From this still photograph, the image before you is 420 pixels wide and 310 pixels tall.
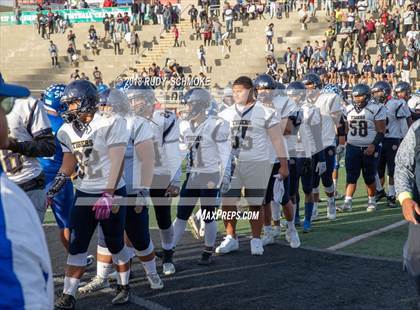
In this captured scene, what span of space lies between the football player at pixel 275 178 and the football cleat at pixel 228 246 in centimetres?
50

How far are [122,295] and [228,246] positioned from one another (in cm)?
211

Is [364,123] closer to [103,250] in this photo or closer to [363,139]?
[363,139]

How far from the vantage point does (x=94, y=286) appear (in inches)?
239

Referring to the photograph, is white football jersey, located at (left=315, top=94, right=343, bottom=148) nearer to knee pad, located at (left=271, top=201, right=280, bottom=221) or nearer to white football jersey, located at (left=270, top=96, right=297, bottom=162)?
white football jersey, located at (left=270, top=96, right=297, bottom=162)

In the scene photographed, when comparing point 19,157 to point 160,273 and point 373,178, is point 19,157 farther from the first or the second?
point 373,178

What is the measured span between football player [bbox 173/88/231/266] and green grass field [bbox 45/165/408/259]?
1.48m

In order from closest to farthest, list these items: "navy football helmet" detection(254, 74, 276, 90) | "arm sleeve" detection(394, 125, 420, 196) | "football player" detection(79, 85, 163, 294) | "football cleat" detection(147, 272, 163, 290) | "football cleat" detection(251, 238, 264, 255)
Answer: "arm sleeve" detection(394, 125, 420, 196)
"football player" detection(79, 85, 163, 294)
"football cleat" detection(147, 272, 163, 290)
"football cleat" detection(251, 238, 264, 255)
"navy football helmet" detection(254, 74, 276, 90)

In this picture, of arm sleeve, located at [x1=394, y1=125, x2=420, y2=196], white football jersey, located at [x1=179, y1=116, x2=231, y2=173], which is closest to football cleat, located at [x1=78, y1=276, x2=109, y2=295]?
white football jersey, located at [x1=179, y1=116, x2=231, y2=173]

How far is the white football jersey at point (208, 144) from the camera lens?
22.8 feet

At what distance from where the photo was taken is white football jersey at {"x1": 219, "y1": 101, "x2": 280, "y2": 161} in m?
7.33

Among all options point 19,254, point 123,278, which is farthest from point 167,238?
point 19,254

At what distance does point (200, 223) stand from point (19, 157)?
358 cm

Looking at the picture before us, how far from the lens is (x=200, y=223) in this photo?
27.4 feet

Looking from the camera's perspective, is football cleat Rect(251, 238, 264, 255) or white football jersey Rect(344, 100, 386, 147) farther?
white football jersey Rect(344, 100, 386, 147)
